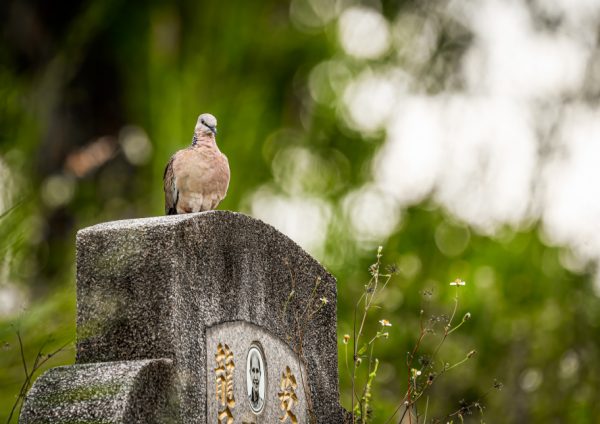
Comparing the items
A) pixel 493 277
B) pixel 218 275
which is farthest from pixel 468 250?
pixel 218 275

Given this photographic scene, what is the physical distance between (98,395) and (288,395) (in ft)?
3.81

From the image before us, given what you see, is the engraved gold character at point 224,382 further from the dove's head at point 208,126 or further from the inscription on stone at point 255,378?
the dove's head at point 208,126

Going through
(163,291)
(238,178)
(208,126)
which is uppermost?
(238,178)

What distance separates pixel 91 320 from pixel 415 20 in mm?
6340

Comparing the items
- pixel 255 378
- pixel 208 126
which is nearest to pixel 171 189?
pixel 208 126

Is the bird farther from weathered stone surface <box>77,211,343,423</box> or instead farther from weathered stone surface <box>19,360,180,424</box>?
weathered stone surface <box>19,360,180,424</box>

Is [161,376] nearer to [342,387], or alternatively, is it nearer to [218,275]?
[218,275]

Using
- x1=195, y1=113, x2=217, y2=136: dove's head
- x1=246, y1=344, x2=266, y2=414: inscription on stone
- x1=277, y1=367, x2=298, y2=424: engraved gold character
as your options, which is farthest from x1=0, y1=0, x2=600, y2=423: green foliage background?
x1=277, y1=367, x2=298, y2=424: engraved gold character

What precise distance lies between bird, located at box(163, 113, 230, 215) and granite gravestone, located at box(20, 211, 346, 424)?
1.13ft

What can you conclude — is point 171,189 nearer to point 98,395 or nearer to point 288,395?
point 288,395

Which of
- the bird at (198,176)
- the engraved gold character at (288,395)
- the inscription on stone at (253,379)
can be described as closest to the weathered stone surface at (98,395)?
the inscription on stone at (253,379)

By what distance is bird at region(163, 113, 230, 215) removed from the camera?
13.4 ft

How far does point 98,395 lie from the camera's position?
9.46 ft

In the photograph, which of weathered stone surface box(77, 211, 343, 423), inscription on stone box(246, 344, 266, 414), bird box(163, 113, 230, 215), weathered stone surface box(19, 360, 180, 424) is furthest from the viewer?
bird box(163, 113, 230, 215)
